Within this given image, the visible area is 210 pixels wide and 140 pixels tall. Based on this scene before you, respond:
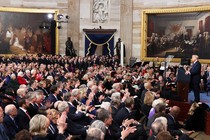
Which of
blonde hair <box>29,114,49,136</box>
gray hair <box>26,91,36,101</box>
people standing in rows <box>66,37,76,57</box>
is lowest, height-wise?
blonde hair <box>29,114,49,136</box>

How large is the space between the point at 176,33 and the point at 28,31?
12.1 meters

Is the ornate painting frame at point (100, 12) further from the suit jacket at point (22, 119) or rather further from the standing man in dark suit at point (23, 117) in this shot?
the suit jacket at point (22, 119)

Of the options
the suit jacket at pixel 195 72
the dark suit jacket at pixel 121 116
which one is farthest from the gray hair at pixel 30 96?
the suit jacket at pixel 195 72

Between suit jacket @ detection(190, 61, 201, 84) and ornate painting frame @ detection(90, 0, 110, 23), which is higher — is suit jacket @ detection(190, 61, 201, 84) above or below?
below

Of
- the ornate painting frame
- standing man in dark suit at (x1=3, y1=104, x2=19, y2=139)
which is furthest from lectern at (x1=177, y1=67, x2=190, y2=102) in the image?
the ornate painting frame

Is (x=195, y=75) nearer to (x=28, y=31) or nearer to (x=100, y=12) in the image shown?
(x=100, y=12)

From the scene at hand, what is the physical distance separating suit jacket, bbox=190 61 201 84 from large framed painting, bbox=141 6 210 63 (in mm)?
9958

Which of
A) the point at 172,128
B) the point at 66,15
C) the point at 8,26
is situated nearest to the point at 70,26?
the point at 66,15

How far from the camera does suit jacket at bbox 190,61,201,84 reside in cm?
1260

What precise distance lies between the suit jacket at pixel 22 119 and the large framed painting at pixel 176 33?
17.0m

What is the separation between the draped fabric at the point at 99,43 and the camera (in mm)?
28578

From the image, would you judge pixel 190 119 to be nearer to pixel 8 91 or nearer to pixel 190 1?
pixel 8 91

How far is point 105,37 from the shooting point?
28.8 meters

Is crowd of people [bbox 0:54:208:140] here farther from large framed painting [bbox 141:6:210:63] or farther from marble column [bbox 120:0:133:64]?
marble column [bbox 120:0:133:64]
